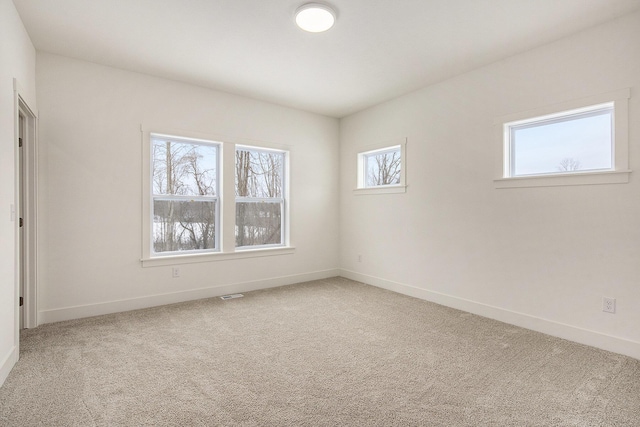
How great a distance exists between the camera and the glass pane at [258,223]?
471cm

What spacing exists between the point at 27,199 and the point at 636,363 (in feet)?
17.8

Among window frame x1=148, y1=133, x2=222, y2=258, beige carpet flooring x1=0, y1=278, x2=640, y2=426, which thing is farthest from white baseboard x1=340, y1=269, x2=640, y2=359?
window frame x1=148, y1=133, x2=222, y2=258

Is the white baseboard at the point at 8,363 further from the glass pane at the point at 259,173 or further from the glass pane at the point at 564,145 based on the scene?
the glass pane at the point at 564,145

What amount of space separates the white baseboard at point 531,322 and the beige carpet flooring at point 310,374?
112mm

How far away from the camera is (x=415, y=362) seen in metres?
2.51

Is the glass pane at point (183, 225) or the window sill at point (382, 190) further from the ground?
the window sill at point (382, 190)

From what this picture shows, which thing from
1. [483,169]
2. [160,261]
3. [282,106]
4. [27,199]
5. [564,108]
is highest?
[282,106]

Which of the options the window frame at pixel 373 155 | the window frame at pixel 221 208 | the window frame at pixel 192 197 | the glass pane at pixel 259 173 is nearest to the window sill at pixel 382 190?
the window frame at pixel 373 155

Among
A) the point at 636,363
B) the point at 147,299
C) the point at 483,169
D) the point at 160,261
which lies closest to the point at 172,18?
the point at 160,261

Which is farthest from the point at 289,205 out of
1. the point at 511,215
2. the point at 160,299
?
the point at 511,215

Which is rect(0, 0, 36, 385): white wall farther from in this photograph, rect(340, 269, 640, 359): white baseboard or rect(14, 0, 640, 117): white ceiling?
rect(340, 269, 640, 359): white baseboard

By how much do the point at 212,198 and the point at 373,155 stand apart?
2502mm

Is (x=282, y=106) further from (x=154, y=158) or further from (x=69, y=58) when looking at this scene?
(x=69, y=58)

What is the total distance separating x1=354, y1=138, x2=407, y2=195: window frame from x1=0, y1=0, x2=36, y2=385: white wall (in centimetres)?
397
